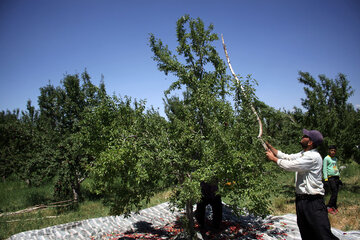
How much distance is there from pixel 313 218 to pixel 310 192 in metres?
0.40

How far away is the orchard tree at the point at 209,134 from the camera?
445cm

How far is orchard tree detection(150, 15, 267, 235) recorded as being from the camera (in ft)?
14.6

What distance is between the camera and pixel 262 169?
4.83 metres

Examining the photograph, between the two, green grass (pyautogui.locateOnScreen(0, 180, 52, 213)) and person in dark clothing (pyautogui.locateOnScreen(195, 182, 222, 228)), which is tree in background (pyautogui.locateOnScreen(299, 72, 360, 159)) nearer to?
person in dark clothing (pyautogui.locateOnScreen(195, 182, 222, 228))

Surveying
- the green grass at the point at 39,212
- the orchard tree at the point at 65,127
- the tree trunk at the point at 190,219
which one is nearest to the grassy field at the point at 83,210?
the green grass at the point at 39,212

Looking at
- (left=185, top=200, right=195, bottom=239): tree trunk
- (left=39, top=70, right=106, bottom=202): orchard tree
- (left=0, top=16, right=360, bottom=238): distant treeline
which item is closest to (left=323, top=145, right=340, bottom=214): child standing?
(left=0, top=16, right=360, bottom=238): distant treeline

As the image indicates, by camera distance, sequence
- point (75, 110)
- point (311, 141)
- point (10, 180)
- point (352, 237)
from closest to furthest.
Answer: point (311, 141)
point (352, 237)
point (75, 110)
point (10, 180)

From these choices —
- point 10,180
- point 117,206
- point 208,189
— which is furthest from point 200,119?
point 10,180

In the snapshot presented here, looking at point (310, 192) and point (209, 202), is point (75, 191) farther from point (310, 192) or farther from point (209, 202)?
point (310, 192)

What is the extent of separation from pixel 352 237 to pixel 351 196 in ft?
17.7

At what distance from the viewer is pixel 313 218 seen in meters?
3.72

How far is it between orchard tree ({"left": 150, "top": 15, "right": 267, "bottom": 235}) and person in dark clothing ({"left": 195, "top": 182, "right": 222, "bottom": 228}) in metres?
1.00

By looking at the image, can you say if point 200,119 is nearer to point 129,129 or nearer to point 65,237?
point 129,129

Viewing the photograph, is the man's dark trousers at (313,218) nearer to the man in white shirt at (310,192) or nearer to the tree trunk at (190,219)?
the man in white shirt at (310,192)
